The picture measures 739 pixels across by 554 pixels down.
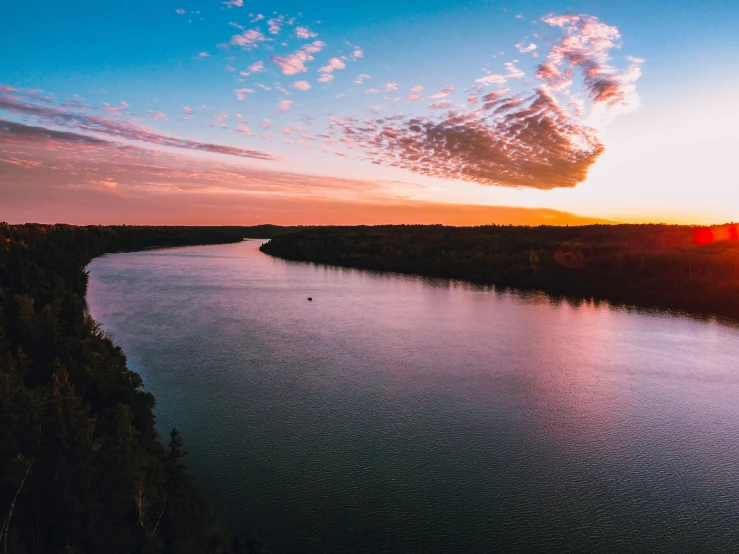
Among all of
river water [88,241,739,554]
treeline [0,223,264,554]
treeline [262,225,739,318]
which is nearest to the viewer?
treeline [0,223,264,554]

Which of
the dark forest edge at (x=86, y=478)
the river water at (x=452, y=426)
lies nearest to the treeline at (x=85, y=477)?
the dark forest edge at (x=86, y=478)

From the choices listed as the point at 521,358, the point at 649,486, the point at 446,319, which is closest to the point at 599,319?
the point at 446,319

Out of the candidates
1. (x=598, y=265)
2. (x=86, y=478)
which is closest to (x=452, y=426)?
(x=86, y=478)

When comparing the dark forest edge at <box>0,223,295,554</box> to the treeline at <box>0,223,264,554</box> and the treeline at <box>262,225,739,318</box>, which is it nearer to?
Answer: the treeline at <box>0,223,264,554</box>

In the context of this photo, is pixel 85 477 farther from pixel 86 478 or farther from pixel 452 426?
pixel 452 426

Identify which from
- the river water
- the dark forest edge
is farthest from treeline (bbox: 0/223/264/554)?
the river water

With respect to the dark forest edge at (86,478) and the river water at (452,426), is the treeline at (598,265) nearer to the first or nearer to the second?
the river water at (452,426)
